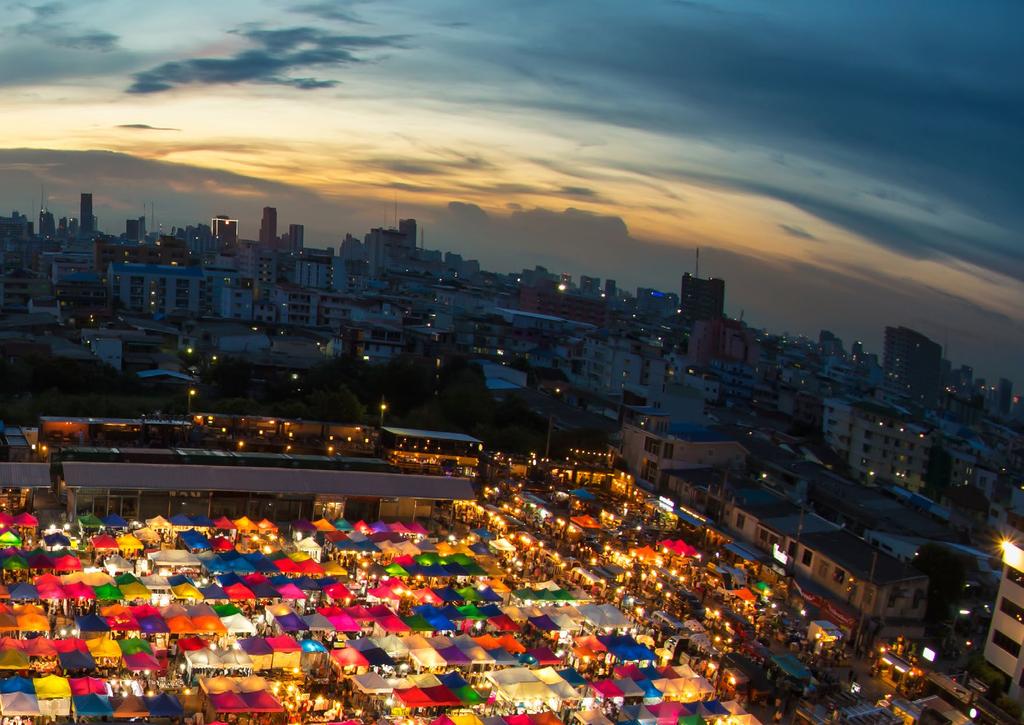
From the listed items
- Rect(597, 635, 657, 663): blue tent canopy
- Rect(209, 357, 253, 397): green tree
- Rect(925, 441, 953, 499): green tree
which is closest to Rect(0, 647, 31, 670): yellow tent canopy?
Rect(597, 635, 657, 663): blue tent canopy

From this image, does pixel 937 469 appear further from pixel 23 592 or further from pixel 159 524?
pixel 23 592

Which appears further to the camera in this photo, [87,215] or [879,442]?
[87,215]

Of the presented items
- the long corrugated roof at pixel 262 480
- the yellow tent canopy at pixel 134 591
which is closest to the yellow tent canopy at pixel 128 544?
the yellow tent canopy at pixel 134 591

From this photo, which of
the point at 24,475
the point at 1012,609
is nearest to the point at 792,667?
the point at 1012,609

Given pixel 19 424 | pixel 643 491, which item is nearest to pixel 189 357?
pixel 19 424

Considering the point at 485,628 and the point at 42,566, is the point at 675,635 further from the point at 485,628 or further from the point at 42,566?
the point at 42,566

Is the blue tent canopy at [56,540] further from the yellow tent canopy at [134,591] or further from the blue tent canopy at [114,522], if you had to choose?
the yellow tent canopy at [134,591]

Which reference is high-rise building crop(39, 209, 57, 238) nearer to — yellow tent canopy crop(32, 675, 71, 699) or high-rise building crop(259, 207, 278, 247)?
high-rise building crop(259, 207, 278, 247)
